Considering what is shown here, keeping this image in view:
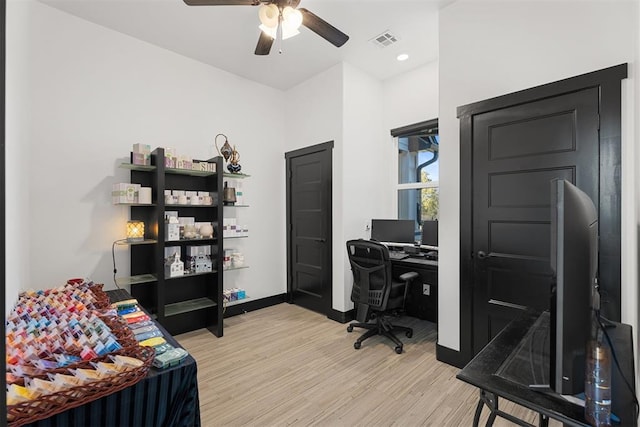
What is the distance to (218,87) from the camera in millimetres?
3785

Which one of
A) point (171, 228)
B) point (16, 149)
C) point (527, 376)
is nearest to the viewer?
point (527, 376)

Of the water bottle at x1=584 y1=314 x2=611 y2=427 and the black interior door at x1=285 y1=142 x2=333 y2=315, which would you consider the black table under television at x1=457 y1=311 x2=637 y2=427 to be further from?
the black interior door at x1=285 y1=142 x2=333 y2=315

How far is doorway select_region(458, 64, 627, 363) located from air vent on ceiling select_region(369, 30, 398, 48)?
1259mm

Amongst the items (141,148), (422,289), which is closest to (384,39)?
(141,148)

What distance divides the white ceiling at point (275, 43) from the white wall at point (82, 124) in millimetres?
227

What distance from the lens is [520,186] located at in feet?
7.19

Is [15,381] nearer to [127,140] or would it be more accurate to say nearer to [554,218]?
[554,218]

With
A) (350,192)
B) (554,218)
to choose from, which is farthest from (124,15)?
(554,218)

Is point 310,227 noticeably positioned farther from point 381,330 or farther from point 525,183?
point 525,183

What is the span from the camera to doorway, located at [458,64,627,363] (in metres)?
1.84

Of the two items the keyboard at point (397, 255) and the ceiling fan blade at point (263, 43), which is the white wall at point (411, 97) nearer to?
the keyboard at point (397, 255)

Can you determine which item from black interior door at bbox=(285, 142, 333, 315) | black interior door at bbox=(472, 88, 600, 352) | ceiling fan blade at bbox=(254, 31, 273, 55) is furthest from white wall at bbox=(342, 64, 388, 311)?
black interior door at bbox=(472, 88, 600, 352)

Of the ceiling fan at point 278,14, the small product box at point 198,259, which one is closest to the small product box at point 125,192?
the small product box at point 198,259

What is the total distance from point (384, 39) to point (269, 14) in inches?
62.8
